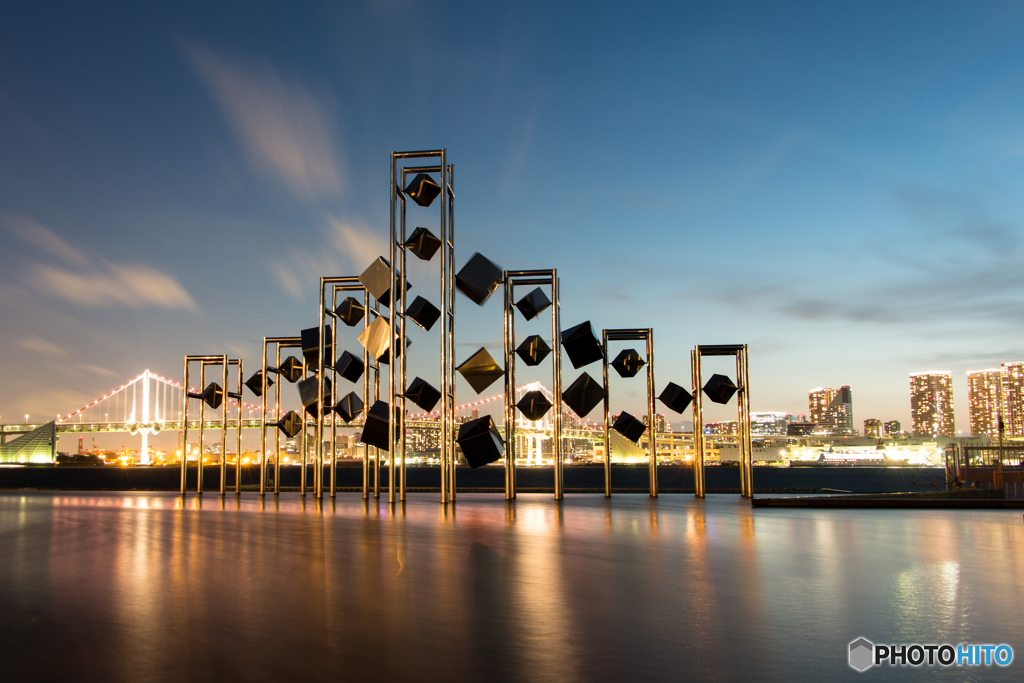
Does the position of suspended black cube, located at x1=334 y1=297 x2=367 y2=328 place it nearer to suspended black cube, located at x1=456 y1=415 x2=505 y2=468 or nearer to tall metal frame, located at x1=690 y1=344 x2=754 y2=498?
suspended black cube, located at x1=456 y1=415 x2=505 y2=468

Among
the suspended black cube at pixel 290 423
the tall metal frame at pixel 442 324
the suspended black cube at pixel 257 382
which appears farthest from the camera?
the suspended black cube at pixel 257 382

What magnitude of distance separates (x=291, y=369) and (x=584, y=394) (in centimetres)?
584

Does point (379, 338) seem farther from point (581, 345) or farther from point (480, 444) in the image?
point (581, 345)

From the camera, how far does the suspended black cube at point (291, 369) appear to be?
534 inches

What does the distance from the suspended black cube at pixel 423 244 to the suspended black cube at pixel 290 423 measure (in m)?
4.69

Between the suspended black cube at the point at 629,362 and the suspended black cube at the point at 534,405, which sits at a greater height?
the suspended black cube at the point at 629,362

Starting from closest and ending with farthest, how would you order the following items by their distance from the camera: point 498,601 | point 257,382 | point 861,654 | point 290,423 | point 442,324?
point 861,654 < point 498,601 < point 442,324 < point 290,423 < point 257,382

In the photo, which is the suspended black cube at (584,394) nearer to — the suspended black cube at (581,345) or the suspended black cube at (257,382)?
the suspended black cube at (581,345)

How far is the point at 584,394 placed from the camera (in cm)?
1143

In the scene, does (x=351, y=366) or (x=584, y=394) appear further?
(x=351, y=366)

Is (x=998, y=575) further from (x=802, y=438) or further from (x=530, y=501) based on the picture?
(x=802, y=438)

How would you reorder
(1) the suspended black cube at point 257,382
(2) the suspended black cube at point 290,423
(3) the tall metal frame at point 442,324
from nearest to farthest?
(3) the tall metal frame at point 442,324 < (2) the suspended black cube at point 290,423 < (1) the suspended black cube at point 257,382

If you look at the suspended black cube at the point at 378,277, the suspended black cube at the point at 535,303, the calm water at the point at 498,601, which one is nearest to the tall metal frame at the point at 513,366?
the suspended black cube at the point at 535,303

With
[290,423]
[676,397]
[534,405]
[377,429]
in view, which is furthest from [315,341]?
[676,397]
